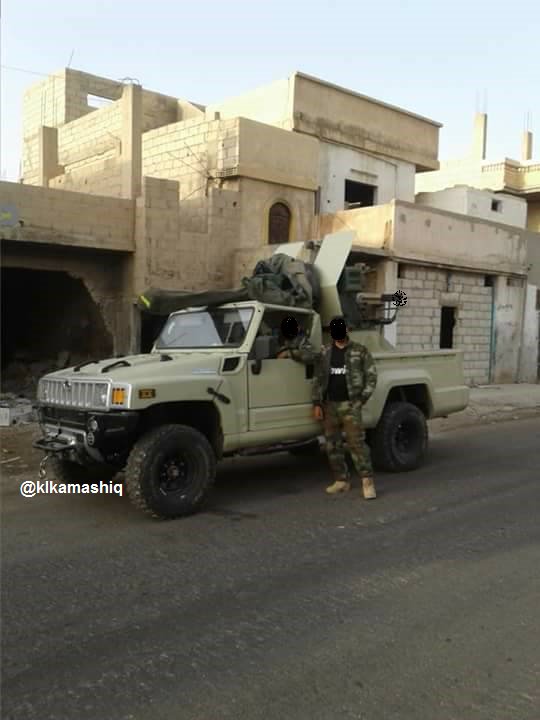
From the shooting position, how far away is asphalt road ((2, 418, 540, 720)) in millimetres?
2861

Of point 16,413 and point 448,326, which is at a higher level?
point 448,326

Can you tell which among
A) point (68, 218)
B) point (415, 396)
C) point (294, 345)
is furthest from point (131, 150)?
point (294, 345)

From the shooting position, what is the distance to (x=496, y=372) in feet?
63.2

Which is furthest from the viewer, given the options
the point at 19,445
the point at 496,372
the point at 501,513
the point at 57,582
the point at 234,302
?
the point at 496,372

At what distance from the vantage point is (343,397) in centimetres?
632

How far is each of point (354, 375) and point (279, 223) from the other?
11.3m

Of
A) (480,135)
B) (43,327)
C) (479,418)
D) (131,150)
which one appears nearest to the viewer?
(479,418)

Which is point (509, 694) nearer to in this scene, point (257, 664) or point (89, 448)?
point (257, 664)

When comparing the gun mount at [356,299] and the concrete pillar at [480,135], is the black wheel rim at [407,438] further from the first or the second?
the concrete pillar at [480,135]

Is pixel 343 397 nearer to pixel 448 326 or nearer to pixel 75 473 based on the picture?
pixel 75 473

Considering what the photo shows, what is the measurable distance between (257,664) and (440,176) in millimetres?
32029

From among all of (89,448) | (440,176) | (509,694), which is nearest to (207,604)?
(509,694)

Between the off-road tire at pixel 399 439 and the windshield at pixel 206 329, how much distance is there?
2.08 m

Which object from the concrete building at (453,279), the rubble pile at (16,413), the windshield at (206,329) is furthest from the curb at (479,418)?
the rubble pile at (16,413)
